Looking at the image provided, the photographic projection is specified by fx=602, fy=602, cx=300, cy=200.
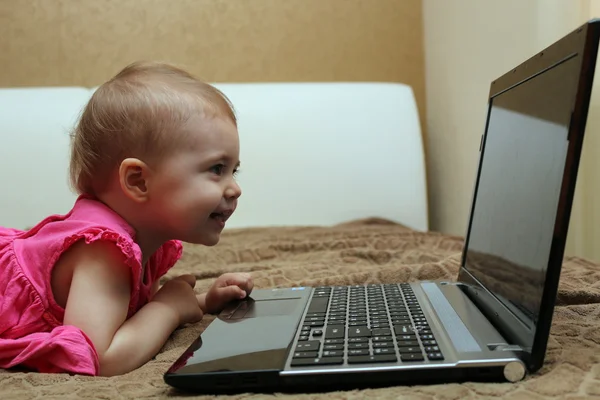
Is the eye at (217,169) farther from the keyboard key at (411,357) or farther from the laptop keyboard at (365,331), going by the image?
the keyboard key at (411,357)

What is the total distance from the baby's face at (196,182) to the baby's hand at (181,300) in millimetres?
105

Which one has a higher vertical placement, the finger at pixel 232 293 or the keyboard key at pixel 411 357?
the keyboard key at pixel 411 357

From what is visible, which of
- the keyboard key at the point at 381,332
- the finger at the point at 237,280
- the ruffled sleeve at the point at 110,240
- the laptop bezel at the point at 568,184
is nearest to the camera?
the laptop bezel at the point at 568,184

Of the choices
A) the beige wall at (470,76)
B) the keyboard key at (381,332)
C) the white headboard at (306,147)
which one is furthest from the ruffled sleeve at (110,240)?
the white headboard at (306,147)

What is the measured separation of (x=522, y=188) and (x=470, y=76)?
1236 millimetres

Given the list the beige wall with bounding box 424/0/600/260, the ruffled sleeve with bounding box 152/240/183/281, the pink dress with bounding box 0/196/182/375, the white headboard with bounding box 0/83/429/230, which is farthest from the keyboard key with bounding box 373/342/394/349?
the white headboard with bounding box 0/83/429/230

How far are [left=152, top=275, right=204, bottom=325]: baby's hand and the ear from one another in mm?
159

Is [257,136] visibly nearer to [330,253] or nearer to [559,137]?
[330,253]

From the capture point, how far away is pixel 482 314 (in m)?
0.71

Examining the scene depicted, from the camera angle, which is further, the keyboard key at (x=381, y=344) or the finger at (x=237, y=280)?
the finger at (x=237, y=280)

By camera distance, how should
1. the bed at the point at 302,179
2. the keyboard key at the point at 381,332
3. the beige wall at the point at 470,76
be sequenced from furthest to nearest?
the bed at the point at 302,179 → the beige wall at the point at 470,76 → the keyboard key at the point at 381,332

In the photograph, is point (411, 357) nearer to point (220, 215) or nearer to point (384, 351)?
point (384, 351)

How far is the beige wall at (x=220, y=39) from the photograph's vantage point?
2.17 meters

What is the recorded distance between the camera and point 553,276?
528 mm
